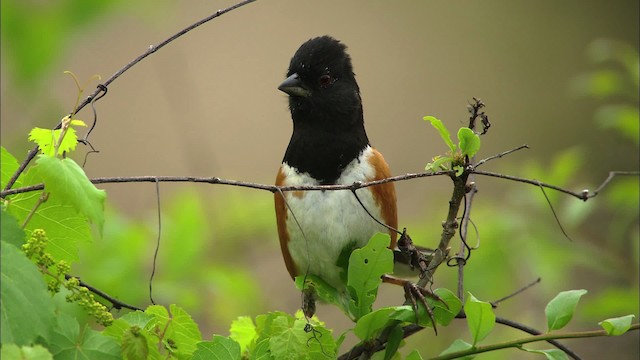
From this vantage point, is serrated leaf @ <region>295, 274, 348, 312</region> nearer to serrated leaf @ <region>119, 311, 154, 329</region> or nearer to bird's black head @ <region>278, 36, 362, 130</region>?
serrated leaf @ <region>119, 311, 154, 329</region>

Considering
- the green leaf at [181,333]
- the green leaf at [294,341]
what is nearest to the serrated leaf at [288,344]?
the green leaf at [294,341]

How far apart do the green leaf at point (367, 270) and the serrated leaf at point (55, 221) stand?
0.46 metres

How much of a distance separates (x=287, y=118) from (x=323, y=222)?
3263 millimetres

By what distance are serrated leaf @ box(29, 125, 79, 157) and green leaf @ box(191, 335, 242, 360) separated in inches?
13.7

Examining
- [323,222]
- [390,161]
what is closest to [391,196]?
[323,222]

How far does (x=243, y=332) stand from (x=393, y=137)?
12.1ft

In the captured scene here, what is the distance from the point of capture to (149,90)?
5.24 meters

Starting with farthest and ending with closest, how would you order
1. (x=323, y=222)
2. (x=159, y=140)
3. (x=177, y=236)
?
1. (x=159, y=140)
2. (x=177, y=236)
3. (x=323, y=222)

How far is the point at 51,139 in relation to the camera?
123 cm

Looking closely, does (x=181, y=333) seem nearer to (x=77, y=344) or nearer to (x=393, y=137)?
(x=77, y=344)

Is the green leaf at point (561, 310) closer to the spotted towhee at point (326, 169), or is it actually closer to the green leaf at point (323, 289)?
the green leaf at point (323, 289)

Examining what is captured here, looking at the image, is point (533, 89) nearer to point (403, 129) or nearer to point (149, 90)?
point (403, 129)

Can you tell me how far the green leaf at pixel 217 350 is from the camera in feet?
4.26

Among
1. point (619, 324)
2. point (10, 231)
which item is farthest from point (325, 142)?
point (10, 231)
